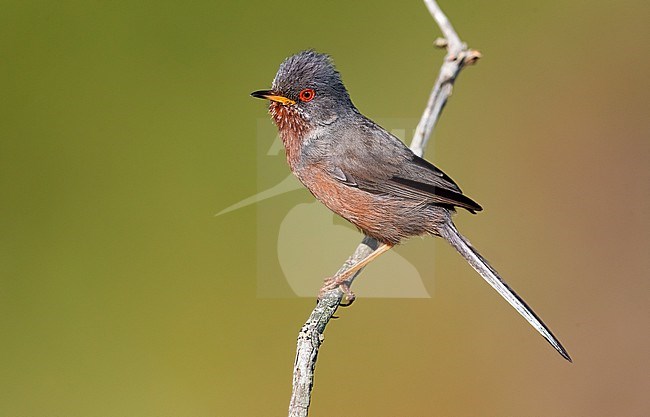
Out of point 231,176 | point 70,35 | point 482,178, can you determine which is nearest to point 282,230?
point 231,176

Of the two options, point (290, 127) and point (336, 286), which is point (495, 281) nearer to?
point (336, 286)

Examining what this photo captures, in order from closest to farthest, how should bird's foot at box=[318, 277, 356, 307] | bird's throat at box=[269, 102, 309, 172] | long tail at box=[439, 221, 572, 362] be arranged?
long tail at box=[439, 221, 572, 362], bird's foot at box=[318, 277, 356, 307], bird's throat at box=[269, 102, 309, 172]

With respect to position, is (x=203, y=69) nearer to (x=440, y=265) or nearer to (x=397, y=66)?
(x=397, y=66)

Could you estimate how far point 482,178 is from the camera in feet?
20.5

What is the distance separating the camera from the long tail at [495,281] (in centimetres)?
351

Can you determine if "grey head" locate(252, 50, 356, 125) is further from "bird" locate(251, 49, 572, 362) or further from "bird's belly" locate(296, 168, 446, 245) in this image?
"bird's belly" locate(296, 168, 446, 245)

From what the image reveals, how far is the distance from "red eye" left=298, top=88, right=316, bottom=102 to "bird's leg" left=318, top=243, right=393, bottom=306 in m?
0.98

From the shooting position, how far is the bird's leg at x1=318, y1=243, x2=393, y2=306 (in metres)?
3.90

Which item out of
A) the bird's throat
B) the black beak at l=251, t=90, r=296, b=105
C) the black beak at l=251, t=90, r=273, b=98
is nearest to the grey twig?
the bird's throat

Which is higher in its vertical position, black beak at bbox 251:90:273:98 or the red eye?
the red eye

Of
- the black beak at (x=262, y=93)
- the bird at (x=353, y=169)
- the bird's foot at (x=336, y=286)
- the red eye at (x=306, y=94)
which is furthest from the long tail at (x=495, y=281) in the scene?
the black beak at (x=262, y=93)

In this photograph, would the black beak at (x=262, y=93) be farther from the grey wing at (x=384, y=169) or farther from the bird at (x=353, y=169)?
the grey wing at (x=384, y=169)

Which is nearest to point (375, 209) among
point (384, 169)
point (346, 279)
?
point (384, 169)

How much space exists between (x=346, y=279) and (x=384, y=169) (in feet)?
2.23
